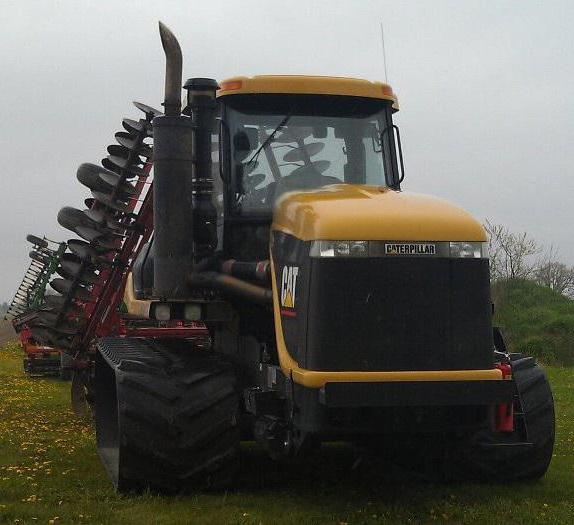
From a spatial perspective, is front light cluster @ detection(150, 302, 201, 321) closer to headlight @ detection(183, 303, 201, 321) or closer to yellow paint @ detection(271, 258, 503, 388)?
headlight @ detection(183, 303, 201, 321)

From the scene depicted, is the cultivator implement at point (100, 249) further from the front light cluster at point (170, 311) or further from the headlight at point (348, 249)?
the headlight at point (348, 249)

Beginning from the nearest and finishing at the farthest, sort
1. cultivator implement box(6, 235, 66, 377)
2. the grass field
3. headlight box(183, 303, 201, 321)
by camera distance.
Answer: the grass field < headlight box(183, 303, 201, 321) < cultivator implement box(6, 235, 66, 377)

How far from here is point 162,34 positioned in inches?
298

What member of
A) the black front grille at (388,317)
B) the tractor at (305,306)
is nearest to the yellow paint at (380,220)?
the tractor at (305,306)

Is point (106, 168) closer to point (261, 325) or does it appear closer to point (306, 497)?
point (261, 325)

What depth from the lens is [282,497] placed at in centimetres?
722

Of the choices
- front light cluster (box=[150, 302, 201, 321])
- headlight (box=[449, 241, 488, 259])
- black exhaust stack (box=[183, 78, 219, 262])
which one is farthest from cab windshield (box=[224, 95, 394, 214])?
headlight (box=[449, 241, 488, 259])

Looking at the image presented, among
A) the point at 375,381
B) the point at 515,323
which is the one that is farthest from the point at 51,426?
the point at 515,323

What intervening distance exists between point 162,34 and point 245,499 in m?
3.53

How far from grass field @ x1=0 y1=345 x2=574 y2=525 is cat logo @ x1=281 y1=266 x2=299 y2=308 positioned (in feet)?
4.65

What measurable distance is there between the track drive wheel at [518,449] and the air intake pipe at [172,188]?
2581 millimetres

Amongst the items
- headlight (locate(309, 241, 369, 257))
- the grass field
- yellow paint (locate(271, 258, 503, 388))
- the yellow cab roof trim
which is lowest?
the grass field

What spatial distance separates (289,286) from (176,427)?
1265 millimetres

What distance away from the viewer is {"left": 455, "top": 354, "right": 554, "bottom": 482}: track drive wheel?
25.3 ft
